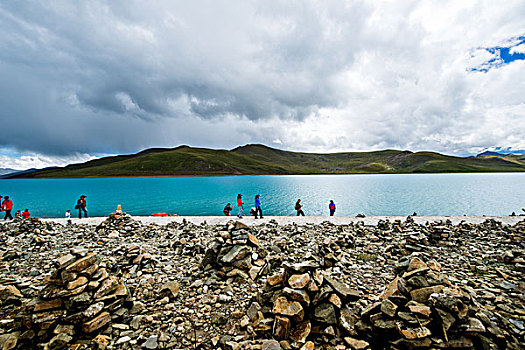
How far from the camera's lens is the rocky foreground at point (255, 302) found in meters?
5.54

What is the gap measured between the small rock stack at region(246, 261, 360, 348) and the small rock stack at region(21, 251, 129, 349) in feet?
13.3

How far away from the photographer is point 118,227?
18016mm

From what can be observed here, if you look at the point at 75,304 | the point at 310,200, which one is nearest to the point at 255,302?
the point at 75,304

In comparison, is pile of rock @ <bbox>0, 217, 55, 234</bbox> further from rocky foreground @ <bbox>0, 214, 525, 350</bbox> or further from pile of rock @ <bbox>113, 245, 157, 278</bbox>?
pile of rock @ <bbox>113, 245, 157, 278</bbox>

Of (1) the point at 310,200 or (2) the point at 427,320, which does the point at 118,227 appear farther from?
(1) the point at 310,200

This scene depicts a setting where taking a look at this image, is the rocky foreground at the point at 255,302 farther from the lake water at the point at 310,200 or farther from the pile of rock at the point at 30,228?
the lake water at the point at 310,200

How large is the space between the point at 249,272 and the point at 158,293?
3.48m

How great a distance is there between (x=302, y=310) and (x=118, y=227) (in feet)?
57.1

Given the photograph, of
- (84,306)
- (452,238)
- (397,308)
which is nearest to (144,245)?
(84,306)

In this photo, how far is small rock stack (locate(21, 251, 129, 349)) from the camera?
5.93 metres

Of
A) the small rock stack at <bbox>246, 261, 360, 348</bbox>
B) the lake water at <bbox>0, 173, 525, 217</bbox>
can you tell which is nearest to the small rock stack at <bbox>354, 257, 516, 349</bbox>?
the small rock stack at <bbox>246, 261, 360, 348</bbox>

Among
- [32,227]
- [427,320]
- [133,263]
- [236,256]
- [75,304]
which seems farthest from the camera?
[32,227]

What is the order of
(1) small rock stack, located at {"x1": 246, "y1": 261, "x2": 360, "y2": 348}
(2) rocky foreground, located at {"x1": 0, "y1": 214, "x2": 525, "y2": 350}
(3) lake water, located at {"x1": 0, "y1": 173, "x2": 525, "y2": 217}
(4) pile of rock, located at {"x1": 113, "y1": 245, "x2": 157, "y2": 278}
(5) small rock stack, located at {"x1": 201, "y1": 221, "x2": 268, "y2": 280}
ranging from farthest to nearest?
(3) lake water, located at {"x1": 0, "y1": 173, "x2": 525, "y2": 217} → (4) pile of rock, located at {"x1": 113, "y1": 245, "x2": 157, "y2": 278} → (5) small rock stack, located at {"x1": 201, "y1": 221, "x2": 268, "y2": 280} → (1) small rock stack, located at {"x1": 246, "y1": 261, "x2": 360, "y2": 348} → (2) rocky foreground, located at {"x1": 0, "y1": 214, "x2": 525, "y2": 350}

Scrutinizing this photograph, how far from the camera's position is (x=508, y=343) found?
5250mm
